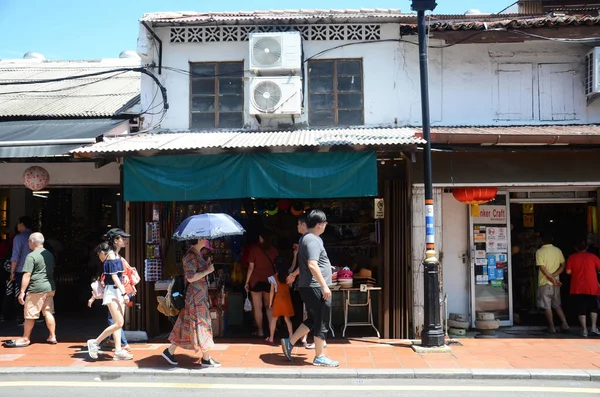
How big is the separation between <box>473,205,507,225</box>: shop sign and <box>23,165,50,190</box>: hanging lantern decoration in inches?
339

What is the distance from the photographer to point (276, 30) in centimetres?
1121

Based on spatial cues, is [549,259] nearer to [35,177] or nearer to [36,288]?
[36,288]

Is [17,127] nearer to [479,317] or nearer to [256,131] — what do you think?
[256,131]

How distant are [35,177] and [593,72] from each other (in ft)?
36.2

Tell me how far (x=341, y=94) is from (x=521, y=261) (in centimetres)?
537

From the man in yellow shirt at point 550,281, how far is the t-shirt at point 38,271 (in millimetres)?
8936

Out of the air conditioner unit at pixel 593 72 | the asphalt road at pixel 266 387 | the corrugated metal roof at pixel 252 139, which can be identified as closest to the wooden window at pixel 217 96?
the corrugated metal roof at pixel 252 139

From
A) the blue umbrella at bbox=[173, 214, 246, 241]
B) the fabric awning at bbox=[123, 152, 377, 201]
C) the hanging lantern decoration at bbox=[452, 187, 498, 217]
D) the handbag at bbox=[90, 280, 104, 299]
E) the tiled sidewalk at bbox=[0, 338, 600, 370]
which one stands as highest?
the fabric awning at bbox=[123, 152, 377, 201]

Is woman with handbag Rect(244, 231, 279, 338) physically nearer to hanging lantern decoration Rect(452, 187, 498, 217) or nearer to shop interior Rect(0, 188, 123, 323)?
hanging lantern decoration Rect(452, 187, 498, 217)

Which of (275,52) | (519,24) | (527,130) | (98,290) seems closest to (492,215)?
(527,130)

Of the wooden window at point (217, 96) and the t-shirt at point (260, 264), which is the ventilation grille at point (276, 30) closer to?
the wooden window at point (217, 96)

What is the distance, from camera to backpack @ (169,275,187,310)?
7688 millimetres

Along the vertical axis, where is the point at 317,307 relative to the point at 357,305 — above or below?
above

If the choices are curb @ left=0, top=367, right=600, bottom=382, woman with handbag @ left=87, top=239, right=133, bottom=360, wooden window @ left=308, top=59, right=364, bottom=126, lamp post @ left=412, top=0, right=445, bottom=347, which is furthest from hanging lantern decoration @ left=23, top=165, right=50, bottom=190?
lamp post @ left=412, top=0, right=445, bottom=347
